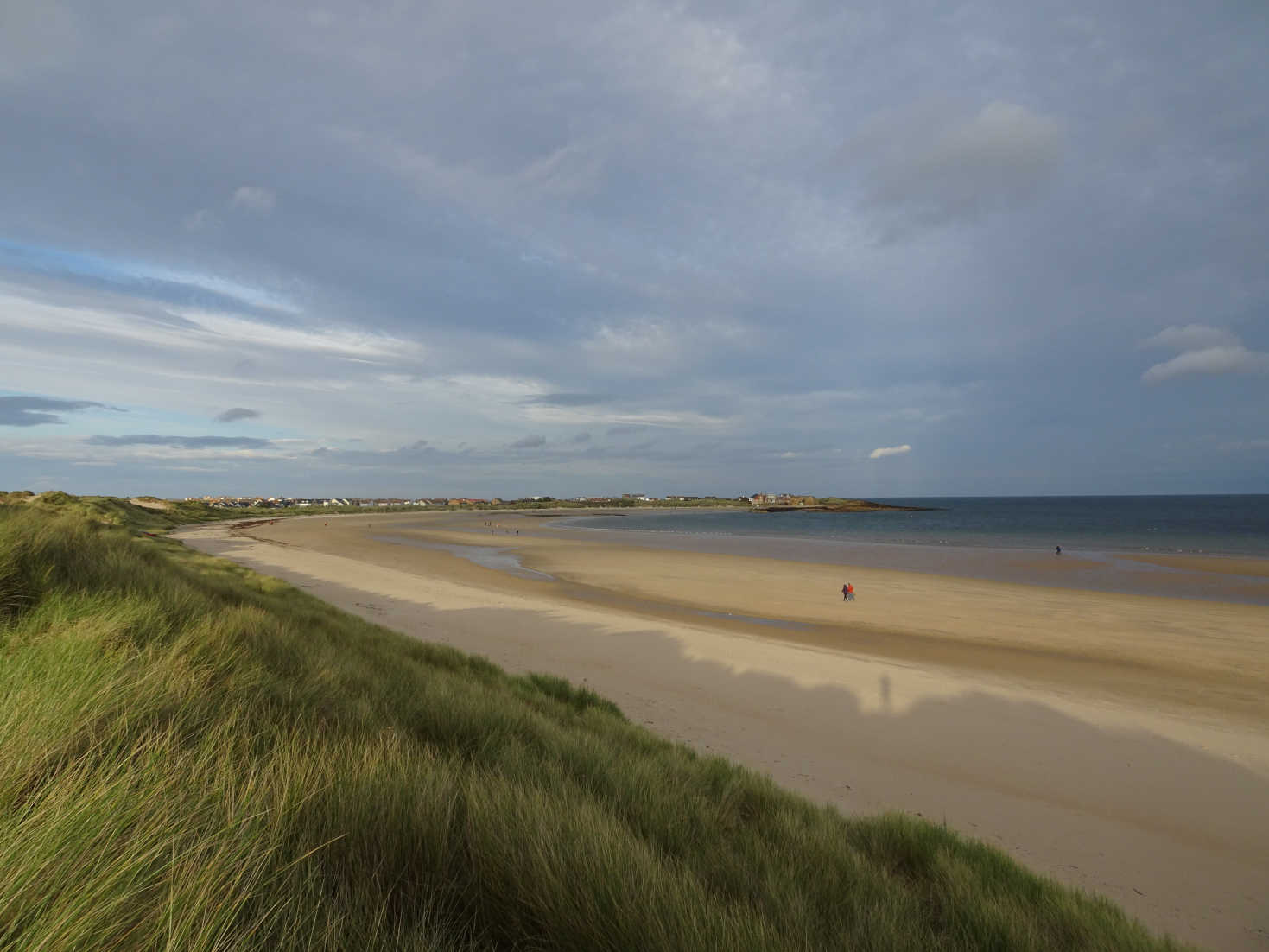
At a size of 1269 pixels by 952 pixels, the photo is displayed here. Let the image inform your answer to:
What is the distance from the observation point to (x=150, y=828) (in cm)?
184

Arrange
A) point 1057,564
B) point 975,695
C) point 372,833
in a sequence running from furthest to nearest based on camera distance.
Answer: point 1057,564 → point 975,695 → point 372,833

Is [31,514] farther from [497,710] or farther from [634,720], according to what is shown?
[634,720]

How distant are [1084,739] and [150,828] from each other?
36.6ft

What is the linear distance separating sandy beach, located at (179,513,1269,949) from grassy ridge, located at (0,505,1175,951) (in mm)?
2480

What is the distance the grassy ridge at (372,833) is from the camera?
169 cm

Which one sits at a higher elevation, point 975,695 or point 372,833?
point 372,833

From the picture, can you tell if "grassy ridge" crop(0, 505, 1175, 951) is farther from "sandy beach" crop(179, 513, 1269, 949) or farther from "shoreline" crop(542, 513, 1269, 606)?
"shoreline" crop(542, 513, 1269, 606)

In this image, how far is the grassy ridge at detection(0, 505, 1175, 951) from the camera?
5.55 feet

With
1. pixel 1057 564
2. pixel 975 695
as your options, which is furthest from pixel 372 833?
pixel 1057 564

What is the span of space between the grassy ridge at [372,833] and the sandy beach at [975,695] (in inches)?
97.7

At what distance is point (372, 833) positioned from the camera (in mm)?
2438

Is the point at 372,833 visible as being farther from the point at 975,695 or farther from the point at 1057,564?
the point at 1057,564

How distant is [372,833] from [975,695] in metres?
11.2

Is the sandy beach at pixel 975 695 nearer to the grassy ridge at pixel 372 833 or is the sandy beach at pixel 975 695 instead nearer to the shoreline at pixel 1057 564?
the shoreline at pixel 1057 564
